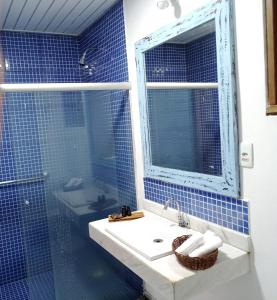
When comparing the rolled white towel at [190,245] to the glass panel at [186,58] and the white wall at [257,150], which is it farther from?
the glass panel at [186,58]

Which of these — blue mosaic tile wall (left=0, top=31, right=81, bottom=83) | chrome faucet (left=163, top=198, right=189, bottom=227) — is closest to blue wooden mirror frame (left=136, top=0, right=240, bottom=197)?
chrome faucet (left=163, top=198, right=189, bottom=227)

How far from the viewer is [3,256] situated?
294 centimetres

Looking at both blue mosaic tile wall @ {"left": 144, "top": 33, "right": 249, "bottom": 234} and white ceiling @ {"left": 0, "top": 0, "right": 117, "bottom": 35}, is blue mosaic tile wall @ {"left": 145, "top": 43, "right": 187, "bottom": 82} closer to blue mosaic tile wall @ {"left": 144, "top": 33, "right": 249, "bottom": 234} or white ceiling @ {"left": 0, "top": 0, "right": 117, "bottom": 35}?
blue mosaic tile wall @ {"left": 144, "top": 33, "right": 249, "bottom": 234}

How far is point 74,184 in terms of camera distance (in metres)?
2.18

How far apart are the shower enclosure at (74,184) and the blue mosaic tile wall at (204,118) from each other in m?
0.50

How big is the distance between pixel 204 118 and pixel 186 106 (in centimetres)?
20

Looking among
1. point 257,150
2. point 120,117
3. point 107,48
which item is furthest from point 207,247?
point 107,48

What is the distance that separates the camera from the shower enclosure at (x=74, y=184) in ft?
6.81

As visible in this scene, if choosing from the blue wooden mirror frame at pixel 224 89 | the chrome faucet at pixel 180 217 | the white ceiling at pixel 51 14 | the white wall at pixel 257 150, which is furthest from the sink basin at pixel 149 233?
the white ceiling at pixel 51 14

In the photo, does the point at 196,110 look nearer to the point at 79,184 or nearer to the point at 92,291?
the point at 79,184

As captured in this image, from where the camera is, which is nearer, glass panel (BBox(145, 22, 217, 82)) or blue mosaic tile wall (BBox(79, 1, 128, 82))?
glass panel (BBox(145, 22, 217, 82))

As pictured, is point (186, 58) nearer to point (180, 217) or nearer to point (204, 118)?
point (204, 118)

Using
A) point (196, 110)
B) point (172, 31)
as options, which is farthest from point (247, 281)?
point (172, 31)

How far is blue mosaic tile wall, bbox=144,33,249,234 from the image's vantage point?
1.58 metres
